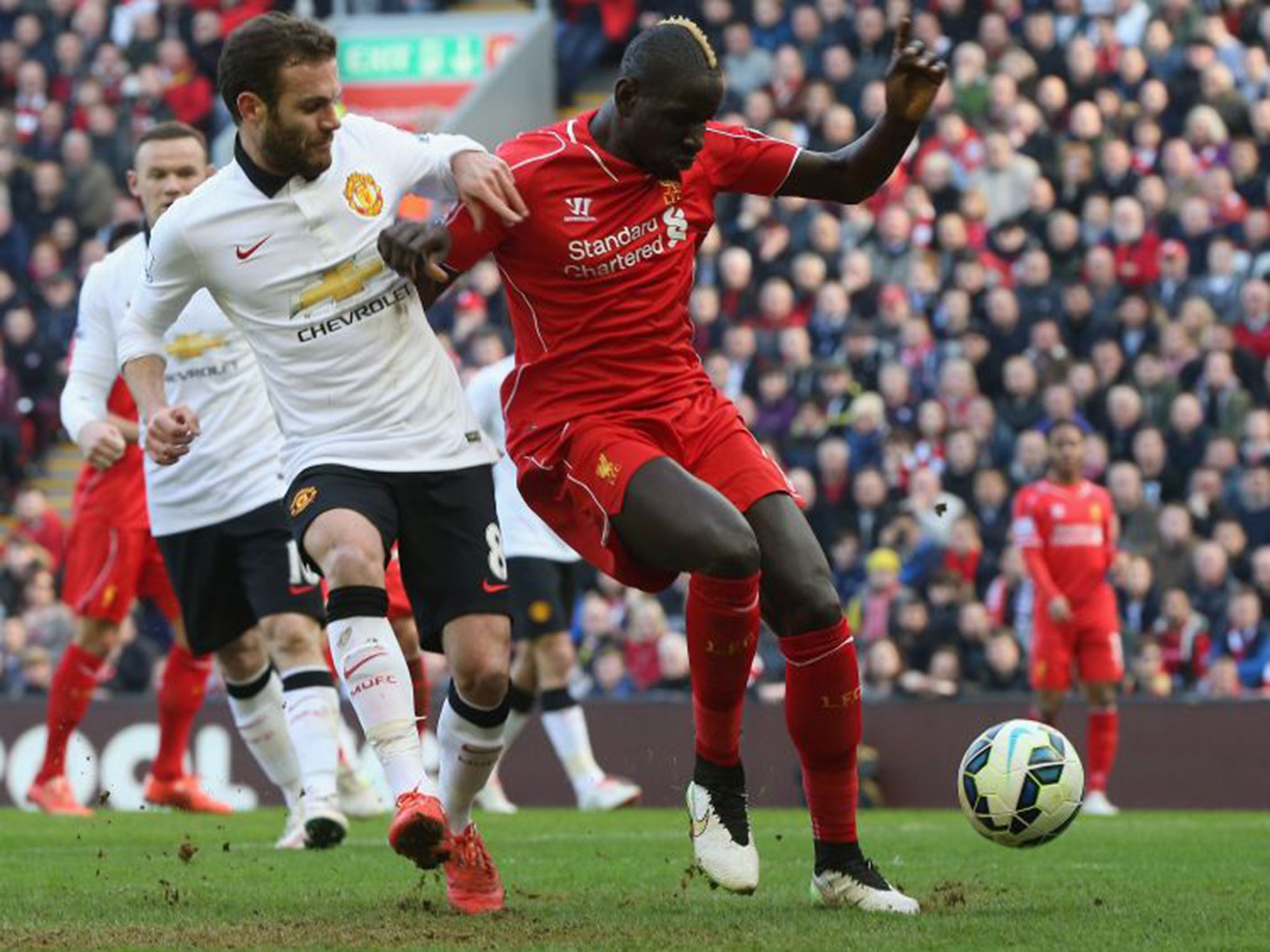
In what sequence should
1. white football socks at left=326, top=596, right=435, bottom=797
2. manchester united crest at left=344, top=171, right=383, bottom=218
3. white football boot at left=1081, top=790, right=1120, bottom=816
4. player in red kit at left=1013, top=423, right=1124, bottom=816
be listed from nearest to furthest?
1. white football socks at left=326, top=596, right=435, bottom=797
2. manchester united crest at left=344, top=171, right=383, bottom=218
3. white football boot at left=1081, top=790, right=1120, bottom=816
4. player in red kit at left=1013, top=423, right=1124, bottom=816

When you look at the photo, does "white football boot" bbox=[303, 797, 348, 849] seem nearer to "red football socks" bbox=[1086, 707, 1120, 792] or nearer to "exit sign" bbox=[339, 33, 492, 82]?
"red football socks" bbox=[1086, 707, 1120, 792]

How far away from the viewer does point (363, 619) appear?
7012 mm

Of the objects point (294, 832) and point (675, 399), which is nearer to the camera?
point (675, 399)

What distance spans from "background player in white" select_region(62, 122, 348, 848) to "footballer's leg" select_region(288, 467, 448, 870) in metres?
2.74

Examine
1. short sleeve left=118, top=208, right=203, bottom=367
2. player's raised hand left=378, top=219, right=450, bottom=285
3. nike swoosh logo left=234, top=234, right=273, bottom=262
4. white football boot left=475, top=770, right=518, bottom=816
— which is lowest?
white football boot left=475, top=770, right=518, bottom=816

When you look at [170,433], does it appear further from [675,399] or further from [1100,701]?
[1100,701]

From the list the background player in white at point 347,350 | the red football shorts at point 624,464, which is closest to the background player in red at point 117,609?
the background player in white at point 347,350

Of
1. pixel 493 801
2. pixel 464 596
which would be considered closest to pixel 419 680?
pixel 464 596

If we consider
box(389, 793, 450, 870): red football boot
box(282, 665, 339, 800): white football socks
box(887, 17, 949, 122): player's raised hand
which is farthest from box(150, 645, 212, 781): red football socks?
box(887, 17, 949, 122): player's raised hand

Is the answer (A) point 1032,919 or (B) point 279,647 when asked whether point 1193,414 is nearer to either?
(B) point 279,647

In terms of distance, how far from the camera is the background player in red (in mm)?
11656

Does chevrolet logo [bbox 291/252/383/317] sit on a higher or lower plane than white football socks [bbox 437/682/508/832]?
higher

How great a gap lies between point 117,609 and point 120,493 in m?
0.58

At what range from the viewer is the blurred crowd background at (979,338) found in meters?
16.2
